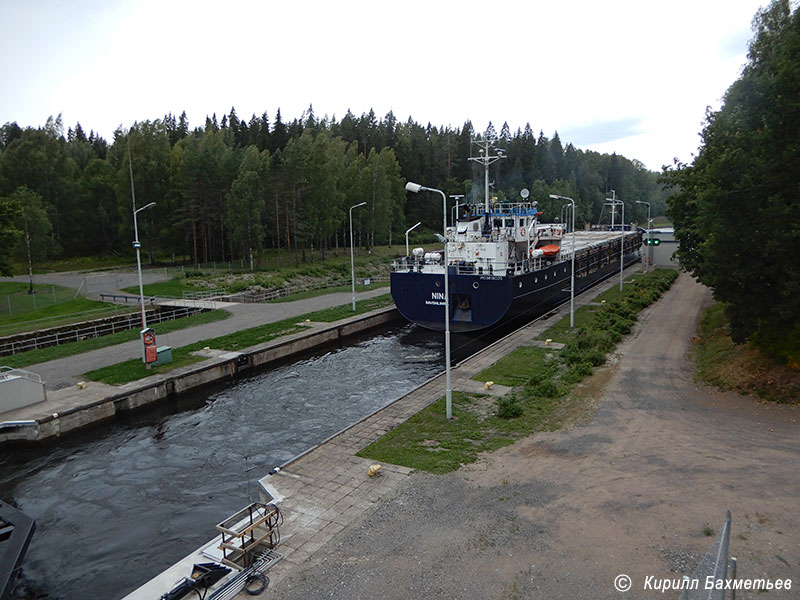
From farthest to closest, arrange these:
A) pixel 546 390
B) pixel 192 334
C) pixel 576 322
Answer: pixel 576 322 < pixel 192 334 < pixel 546 390

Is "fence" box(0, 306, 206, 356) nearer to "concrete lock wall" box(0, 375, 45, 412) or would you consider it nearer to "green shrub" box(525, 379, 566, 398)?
"concrete lock wall" box(0, 375, 45, 412)

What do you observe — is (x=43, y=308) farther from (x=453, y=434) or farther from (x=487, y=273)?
(x=453, y=434)

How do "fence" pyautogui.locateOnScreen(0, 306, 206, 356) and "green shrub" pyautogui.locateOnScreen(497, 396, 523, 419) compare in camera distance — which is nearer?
"green shrub" pyautogui.locateOnScreen(497, 396, 523, 419)

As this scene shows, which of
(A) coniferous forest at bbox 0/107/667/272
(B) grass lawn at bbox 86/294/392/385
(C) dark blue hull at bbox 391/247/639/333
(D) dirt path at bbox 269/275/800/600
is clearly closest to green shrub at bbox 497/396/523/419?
(D) dirt path at bbox 269/275/800/600

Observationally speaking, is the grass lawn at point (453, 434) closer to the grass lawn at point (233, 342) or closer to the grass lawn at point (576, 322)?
the grass lawn at point (576, 322)

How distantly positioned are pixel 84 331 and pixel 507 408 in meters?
25.2

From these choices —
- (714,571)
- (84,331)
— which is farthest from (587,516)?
(84,331)

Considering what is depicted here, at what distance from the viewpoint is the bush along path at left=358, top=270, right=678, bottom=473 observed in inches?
541

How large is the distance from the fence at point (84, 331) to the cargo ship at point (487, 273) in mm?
15162

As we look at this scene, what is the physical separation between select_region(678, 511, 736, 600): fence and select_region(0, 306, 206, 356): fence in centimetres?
→ 2958

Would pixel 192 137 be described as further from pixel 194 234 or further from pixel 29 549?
pixel 29 549

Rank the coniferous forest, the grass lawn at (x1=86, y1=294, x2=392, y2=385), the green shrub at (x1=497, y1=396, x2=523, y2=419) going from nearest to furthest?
1. the green shrub at (x1=497, y1=396, x2=523, y2=419)
2. the grass lawn at (x1=86, y1=294, x2=392, y2=385)
3. the coniferous forest

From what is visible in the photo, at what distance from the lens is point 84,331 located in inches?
1185

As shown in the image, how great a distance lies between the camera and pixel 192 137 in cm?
6556
